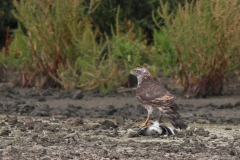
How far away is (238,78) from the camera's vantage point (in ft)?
36.4

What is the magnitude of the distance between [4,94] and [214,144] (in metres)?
5.89

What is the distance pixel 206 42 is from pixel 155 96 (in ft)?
11.8

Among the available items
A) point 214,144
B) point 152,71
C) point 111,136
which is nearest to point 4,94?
point 152,71

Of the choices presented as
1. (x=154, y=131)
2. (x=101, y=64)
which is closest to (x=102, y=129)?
(x=154, y=131)

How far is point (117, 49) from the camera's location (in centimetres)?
1206

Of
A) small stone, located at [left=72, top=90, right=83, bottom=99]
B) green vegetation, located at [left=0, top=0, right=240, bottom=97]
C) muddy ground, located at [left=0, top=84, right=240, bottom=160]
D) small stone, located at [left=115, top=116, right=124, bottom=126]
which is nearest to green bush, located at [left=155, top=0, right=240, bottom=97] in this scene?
green vegetation, located at [left=0, top=0, right=240, bottom=97]

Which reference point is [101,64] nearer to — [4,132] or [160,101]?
[160,101]

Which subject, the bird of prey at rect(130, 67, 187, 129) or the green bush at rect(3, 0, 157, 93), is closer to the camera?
the bird of prey at rect(130, 67, 187, 129)

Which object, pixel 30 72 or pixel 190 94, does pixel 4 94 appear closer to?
pixel 30 72

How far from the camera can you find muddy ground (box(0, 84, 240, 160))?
581cm

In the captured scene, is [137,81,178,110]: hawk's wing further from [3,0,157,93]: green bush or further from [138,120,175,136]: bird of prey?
[3,0,157,93]: green bush

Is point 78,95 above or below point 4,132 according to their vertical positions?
below

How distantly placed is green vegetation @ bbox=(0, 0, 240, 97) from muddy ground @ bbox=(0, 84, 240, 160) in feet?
1.41

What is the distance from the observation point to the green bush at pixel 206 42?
10477 mm
